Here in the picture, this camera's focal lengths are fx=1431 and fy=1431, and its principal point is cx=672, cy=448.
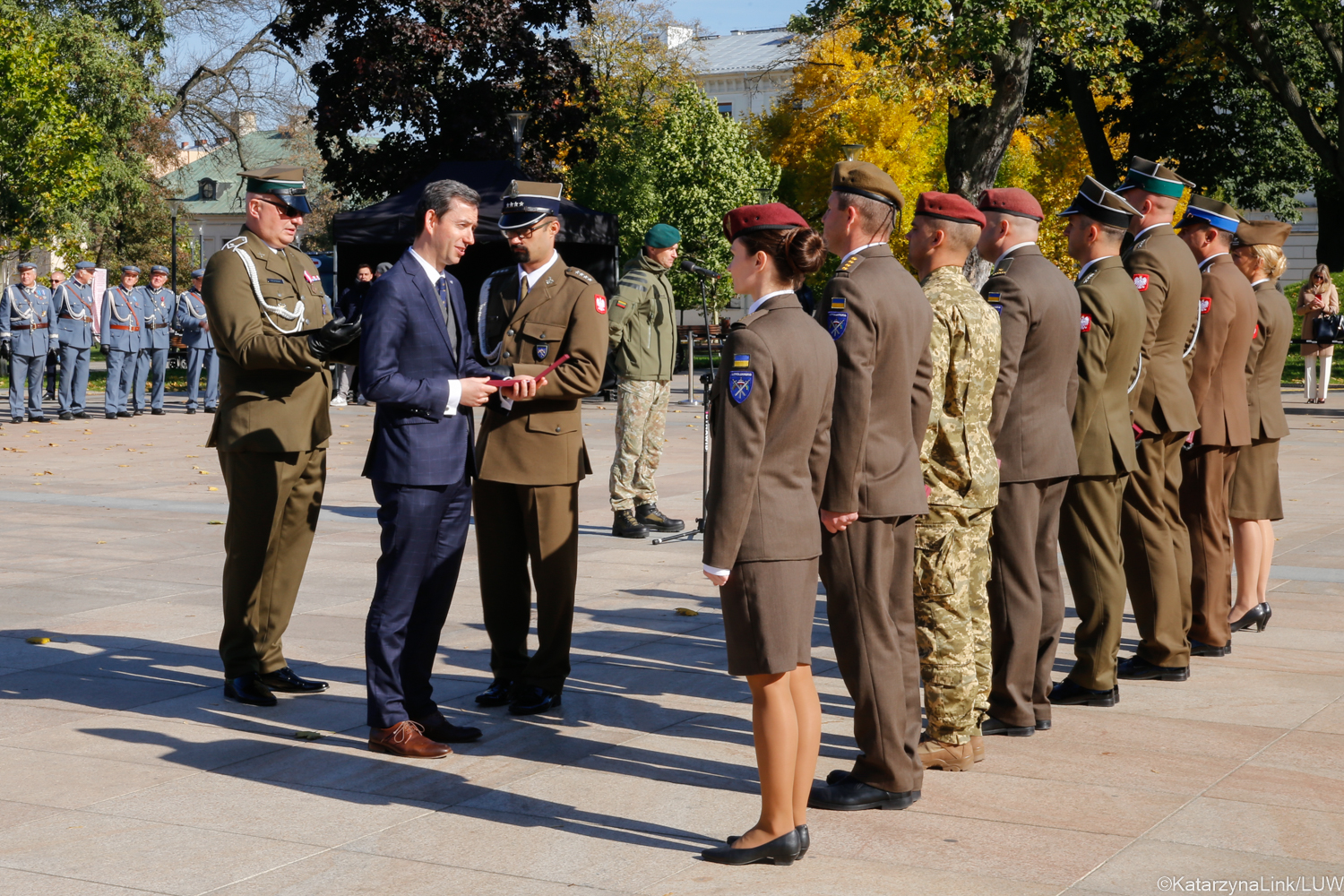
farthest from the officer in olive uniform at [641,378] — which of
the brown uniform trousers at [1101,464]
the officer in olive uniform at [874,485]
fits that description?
the officer in olive uniform at [874,485]

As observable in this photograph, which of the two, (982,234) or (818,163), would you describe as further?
(818,163)

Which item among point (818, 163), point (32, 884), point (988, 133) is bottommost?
point (32, 884)

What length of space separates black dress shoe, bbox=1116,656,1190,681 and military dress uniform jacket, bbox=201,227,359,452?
367 cm

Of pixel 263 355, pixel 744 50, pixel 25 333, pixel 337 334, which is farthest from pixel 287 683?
pixel 744 50

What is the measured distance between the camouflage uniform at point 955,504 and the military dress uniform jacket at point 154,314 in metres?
18.7

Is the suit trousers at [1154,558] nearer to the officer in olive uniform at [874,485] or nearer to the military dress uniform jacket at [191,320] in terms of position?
the officer in olive uniform at [874,485]

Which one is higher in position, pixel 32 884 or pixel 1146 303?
pixel 1146 303

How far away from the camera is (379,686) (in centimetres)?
506

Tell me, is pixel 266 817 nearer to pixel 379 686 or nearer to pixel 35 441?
pixel 379 686

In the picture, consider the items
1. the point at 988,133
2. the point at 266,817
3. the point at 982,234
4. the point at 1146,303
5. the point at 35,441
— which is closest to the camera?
the point at 266,817

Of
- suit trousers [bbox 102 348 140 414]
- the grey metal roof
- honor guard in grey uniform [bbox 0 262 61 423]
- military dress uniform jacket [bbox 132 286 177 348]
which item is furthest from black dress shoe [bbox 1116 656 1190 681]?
the grey metal roof

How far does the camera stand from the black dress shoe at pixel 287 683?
5.95 metres

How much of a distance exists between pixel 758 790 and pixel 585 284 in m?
2.17

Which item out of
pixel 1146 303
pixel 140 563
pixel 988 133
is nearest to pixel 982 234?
pixel 1146 303
